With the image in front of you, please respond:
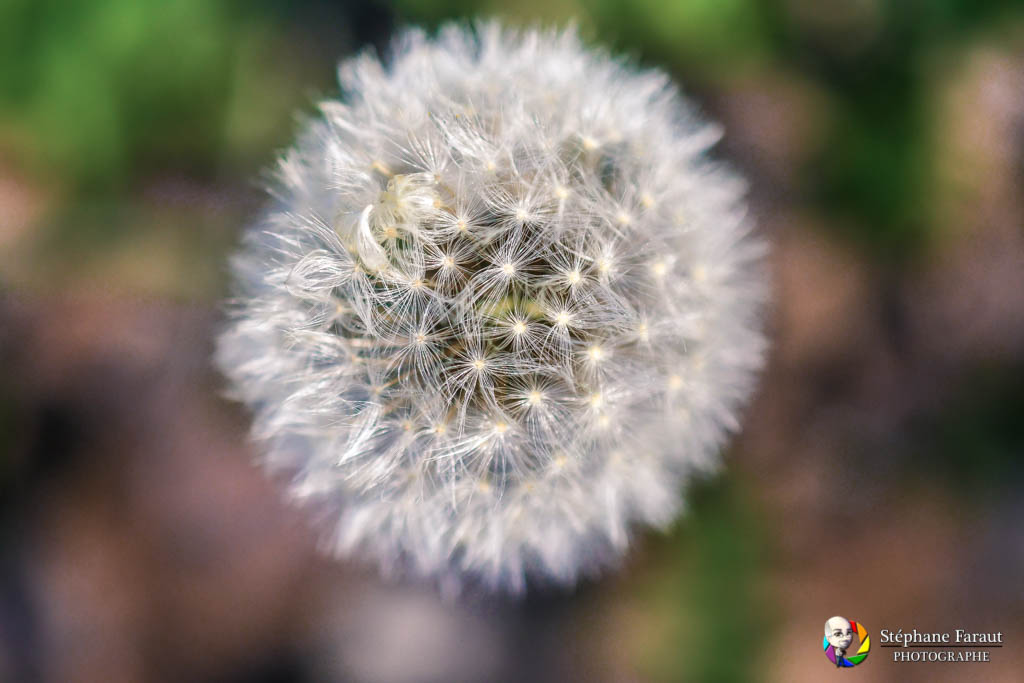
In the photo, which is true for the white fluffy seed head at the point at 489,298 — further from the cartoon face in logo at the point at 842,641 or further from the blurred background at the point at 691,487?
the cartoon face in logo at the point at 842,641

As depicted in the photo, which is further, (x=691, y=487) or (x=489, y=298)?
(x=691, y=487)

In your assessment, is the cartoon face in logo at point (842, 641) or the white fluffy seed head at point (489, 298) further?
the cartoon face in logo at point (842, 641)

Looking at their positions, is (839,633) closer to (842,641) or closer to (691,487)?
(842,641)

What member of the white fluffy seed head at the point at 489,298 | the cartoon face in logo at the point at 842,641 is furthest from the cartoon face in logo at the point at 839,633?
the white fluffy seed head at the point at 489,298

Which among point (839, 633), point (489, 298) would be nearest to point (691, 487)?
point (839, 633)

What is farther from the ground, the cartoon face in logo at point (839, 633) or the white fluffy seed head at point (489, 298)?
the white fluffy seed head at point (489, 298)

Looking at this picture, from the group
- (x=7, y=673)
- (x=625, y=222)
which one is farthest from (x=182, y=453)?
(x=625, y=222)
